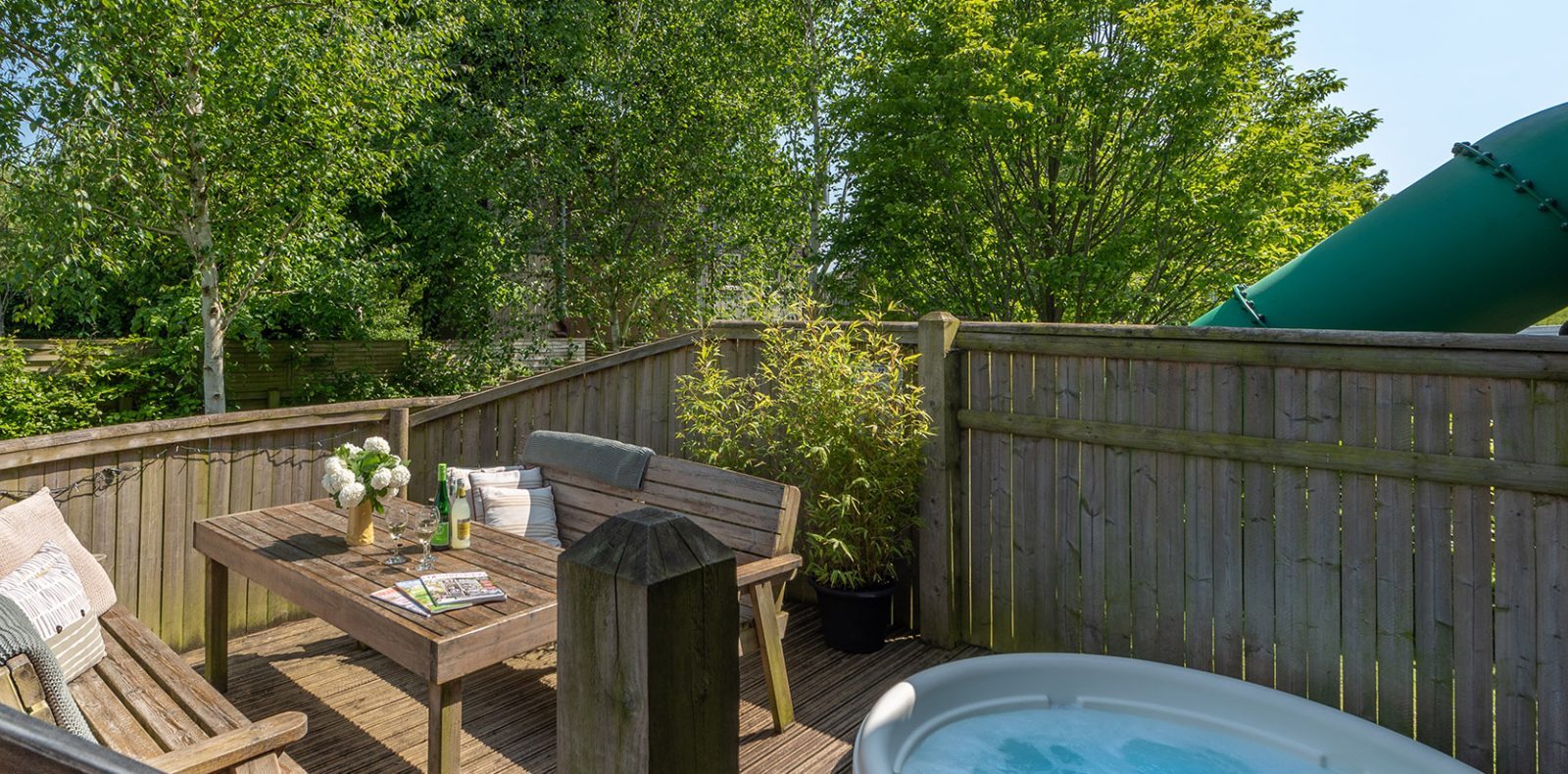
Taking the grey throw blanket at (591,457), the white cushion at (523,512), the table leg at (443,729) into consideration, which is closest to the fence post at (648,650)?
the table leg at (443,729)

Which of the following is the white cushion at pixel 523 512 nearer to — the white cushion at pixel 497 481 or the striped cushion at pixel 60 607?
the white cushion at pixel 497 481

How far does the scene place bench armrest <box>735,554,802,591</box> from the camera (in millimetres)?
2848

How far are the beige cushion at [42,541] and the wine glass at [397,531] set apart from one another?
84 centimetres

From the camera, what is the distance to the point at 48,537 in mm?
2742

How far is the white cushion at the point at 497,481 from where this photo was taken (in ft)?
12.8

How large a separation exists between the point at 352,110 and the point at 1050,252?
267 inches

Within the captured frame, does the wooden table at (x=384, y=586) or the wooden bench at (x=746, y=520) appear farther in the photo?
the wooden bench at (x=746, y=520)

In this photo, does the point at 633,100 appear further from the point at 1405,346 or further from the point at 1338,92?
the point at 1405,346

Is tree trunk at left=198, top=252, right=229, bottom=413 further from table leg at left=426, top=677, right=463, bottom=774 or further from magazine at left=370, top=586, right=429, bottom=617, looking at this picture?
table leg at left=426, top=677, right=463, bottom=774

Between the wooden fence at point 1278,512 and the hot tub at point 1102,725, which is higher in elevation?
the wooden fence at point 1278,512

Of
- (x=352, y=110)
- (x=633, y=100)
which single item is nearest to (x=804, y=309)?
(x=352, y=110)

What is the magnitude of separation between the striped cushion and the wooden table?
1.59 feet

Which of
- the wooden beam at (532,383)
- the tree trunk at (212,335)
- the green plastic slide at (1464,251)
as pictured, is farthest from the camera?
the tree trunk at (212,335)

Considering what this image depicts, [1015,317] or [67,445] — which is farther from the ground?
[1015,317]
